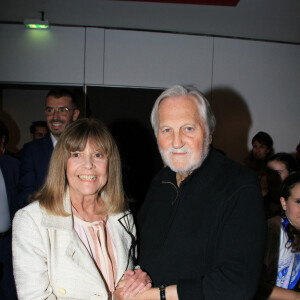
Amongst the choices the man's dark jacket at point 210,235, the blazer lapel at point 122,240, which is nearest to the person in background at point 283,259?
the man's dark jacket at point 210,235

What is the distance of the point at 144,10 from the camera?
3.72 m

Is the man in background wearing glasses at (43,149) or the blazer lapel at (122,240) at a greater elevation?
the man in background wearing glasses at (43,149)

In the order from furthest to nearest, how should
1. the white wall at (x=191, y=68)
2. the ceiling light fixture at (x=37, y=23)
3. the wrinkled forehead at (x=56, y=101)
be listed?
the white wall at (x=191, y=68) < the ceiling light fixture at (x=37, y=23) < the wrinkled forehead at (x=56, y=101)

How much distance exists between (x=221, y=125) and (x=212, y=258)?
Result: 12.3 ft

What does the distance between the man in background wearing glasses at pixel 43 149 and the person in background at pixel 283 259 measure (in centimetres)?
176

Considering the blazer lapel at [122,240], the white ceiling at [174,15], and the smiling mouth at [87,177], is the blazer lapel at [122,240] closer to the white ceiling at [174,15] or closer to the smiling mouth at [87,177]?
the smiling mouth at [87,177]

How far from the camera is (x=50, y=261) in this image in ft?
4.13

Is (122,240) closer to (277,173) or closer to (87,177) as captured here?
(87,177)

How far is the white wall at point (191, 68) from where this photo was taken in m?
4.29

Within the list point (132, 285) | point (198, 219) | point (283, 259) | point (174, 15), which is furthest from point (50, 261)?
point (174, 15)

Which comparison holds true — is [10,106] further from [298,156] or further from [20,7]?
[298,156]

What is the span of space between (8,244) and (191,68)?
3.48 meters

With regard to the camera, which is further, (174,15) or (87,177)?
(174,15)

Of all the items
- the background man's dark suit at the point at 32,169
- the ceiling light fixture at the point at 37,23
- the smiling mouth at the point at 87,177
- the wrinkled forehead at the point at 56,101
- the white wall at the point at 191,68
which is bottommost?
the background man's dark suit at the point at 32,169
